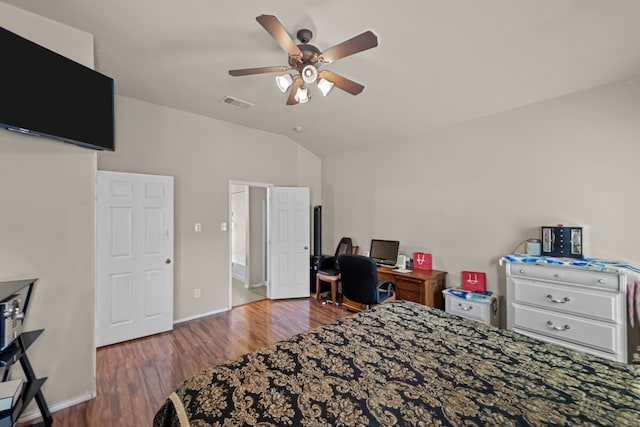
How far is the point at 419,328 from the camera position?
1837 mm

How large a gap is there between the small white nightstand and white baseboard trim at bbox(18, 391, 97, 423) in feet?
11.8

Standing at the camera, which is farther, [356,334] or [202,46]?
[202,46]

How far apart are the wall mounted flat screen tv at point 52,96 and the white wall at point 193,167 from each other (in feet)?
4.12

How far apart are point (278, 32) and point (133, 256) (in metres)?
3.02

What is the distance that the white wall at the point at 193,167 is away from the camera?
337cm

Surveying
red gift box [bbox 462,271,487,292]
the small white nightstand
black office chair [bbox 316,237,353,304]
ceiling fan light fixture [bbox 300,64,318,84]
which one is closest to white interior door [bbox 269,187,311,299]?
black office chair [bbox 316,237,353,304]

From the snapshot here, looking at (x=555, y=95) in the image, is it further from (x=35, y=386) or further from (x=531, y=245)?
(x=35, y=386)

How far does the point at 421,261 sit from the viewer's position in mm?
3854

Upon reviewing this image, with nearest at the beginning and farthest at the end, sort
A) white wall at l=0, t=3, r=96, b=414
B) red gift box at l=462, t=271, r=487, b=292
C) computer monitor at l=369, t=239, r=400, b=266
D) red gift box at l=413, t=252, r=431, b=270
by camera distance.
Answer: white wall at l=0, t=3, r=96, b=414 < red gift box at l=462, t=271, r=487, b=292 < red gift box at l=413, t=252, r=431, b=270 < computer monitor at l=369, t=239, r=400, b=266

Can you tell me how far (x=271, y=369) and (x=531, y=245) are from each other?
2921mm

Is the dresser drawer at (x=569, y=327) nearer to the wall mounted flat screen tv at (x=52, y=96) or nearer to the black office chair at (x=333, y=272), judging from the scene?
the black office chair at (x=333, y=272)

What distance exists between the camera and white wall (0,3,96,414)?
6.29 feet

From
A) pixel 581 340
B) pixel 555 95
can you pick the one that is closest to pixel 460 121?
pixel 555 95

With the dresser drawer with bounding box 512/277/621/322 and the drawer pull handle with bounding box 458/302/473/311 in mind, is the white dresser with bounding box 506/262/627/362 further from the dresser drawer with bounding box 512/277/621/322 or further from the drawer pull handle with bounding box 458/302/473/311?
the drawer pull handle with bounding box 458/302/473/311
